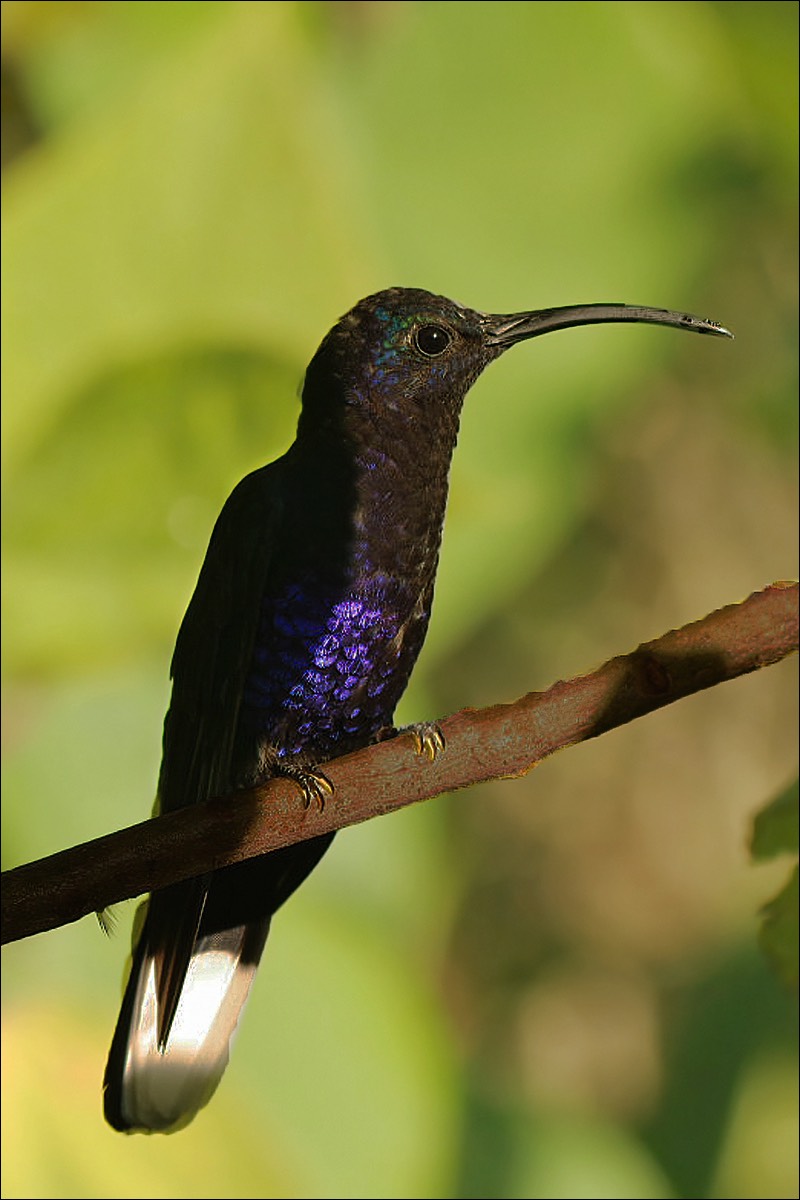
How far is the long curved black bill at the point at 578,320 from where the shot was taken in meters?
0.68

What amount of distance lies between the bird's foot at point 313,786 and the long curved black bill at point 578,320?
0.26 m

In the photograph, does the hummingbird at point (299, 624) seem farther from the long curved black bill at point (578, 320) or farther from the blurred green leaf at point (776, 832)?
the blurred green leaf at point (776, 832)

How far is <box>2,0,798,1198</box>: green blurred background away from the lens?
800mm

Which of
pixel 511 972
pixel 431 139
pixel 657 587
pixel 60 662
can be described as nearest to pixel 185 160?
pixel 431 139

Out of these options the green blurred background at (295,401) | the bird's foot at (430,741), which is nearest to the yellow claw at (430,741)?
the bird's foot at (430,741)

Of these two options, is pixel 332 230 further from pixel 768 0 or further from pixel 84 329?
pixel 768 0

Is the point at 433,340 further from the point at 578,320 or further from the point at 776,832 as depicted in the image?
the point at 776,832

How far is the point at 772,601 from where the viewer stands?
416 mm

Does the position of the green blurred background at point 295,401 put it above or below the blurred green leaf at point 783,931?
above

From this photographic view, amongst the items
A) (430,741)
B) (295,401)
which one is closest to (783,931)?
(430,741)

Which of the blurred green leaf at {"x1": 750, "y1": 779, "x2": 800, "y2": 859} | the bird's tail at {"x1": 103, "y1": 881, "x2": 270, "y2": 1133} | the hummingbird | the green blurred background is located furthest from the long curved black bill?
the bird's tail at {"x1": 103, "y1": 881, "x2": 270, "y2": 1133}

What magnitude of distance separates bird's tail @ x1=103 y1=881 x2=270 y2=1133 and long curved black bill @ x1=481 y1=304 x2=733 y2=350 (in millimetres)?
334

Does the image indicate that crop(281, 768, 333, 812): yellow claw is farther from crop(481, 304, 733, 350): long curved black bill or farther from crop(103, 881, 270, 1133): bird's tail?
crop(481, 304, 733, 350): long curved black bill

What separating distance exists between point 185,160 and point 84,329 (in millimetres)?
130
